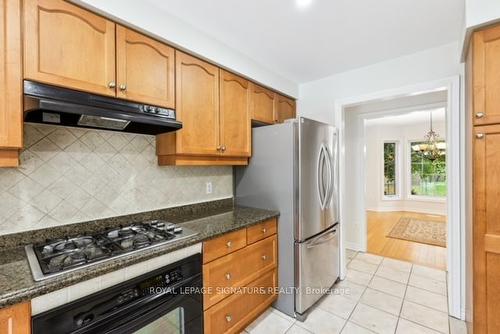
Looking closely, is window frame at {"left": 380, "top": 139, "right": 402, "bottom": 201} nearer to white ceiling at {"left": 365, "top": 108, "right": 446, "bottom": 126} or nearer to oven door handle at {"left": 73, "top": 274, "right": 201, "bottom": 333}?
white ceiling at {"left": 365, "top": 108, "right": 446, "bottom": 126}

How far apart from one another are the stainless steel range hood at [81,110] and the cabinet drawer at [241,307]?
126 centimetres

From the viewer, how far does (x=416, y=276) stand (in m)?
2.71

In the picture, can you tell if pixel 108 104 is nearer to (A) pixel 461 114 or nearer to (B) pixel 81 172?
(B) pixel 81 172

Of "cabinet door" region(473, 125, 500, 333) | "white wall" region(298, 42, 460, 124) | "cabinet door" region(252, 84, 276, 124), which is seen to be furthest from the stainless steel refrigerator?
"cabinet door" region(473, 125, 500, 333)

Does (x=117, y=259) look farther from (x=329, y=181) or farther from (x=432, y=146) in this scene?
(x=432, y=146)

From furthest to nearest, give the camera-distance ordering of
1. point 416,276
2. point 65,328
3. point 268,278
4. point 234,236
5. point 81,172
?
point 416,276
point 268,278
point 234,236
point 81,172
point 65,328

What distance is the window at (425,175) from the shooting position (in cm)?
605

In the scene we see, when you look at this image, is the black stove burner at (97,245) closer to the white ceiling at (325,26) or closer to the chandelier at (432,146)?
the white ceiling at (325,26)

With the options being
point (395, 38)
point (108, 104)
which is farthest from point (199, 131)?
point (395, 38)

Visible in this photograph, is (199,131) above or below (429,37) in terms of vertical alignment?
below

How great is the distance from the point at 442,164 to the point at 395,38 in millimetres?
5664

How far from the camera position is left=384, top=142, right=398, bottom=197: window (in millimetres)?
6387

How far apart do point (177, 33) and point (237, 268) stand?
5.64ft

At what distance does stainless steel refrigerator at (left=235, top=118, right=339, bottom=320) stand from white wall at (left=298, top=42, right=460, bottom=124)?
0.56 metres
